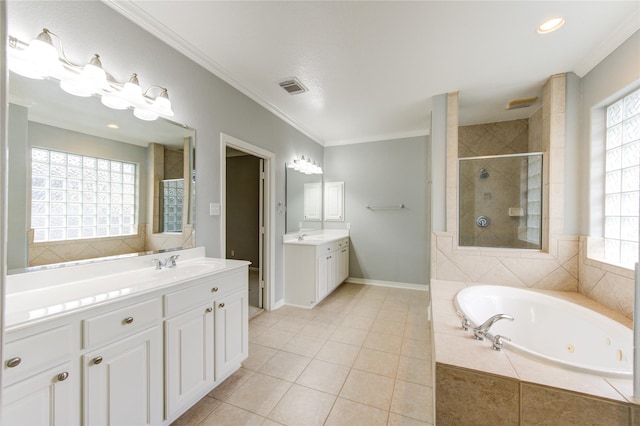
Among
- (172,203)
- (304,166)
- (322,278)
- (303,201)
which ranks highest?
(304,166)

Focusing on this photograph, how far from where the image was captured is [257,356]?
2.15 meters

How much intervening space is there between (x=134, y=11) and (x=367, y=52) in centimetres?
162

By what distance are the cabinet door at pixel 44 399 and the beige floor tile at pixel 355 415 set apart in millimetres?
1265

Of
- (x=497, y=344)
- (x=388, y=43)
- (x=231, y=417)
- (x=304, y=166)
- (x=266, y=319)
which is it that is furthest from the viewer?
(x=304, y=166)

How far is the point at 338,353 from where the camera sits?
2213mm

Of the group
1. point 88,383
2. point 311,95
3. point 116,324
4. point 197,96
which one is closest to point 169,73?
point 197,96

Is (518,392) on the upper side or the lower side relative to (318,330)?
upper

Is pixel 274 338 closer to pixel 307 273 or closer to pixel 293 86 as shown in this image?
pixel 307 273

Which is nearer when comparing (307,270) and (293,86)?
(293,86)

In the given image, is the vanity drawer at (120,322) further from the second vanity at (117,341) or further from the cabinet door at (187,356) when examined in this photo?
the cabinet door at (187,356)

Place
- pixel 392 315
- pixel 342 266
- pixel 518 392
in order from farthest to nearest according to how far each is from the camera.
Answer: pixel 342 266 → pixel 392 315 → pixel 518 392

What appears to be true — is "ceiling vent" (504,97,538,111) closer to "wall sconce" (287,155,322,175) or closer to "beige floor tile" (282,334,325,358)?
"wall sconce" (287,155,322,175)

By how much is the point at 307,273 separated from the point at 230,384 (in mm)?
1551

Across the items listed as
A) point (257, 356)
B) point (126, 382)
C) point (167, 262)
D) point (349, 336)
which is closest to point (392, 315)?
point (349, 336)
